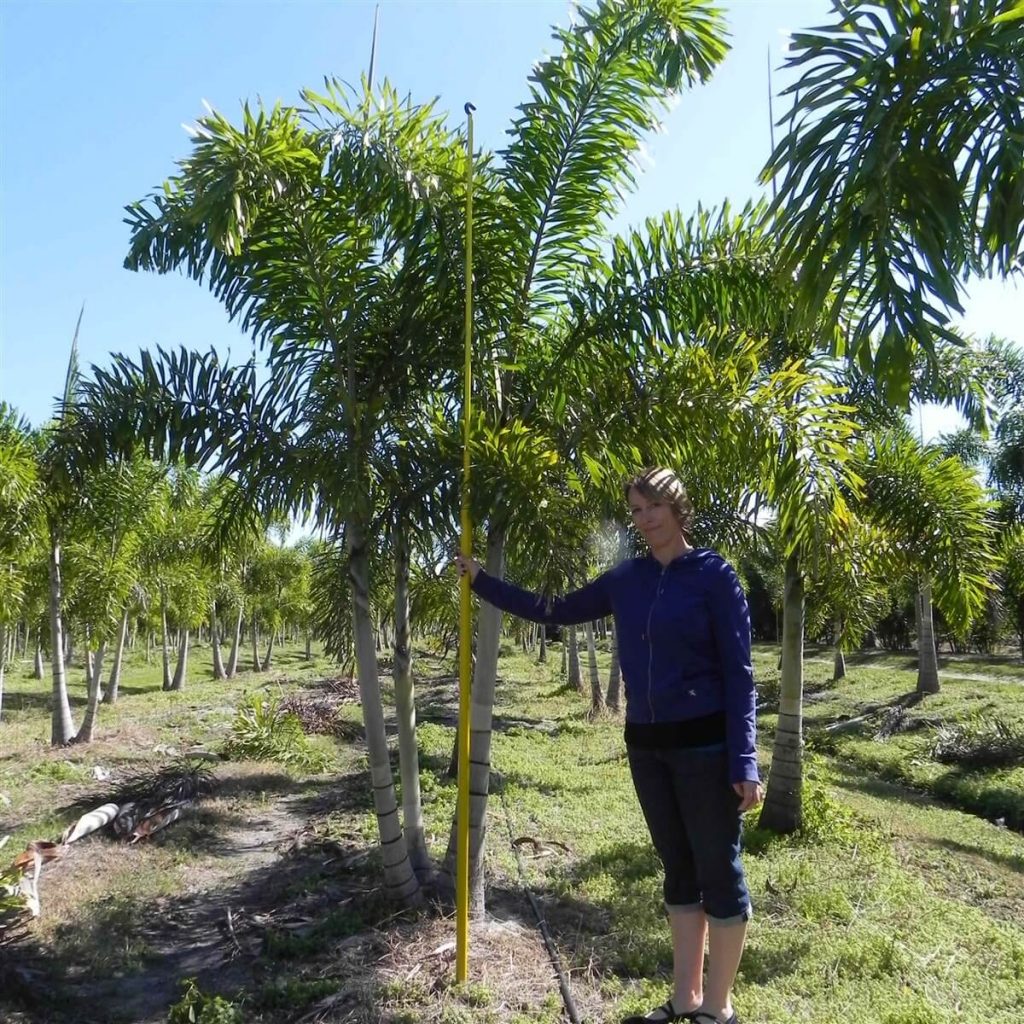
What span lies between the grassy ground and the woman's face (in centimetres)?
239

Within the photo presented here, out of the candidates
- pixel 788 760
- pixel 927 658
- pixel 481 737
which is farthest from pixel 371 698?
pixel 927 658

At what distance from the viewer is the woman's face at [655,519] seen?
125 inches

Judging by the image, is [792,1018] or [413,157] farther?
[413,157]

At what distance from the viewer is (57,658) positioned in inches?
506

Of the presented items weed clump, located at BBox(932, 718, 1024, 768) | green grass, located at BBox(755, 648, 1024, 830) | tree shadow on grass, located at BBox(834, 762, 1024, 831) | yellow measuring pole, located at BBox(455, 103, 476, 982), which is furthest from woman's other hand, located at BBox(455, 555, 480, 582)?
weed clump, located at BBox(932, 718, 1024, 768)

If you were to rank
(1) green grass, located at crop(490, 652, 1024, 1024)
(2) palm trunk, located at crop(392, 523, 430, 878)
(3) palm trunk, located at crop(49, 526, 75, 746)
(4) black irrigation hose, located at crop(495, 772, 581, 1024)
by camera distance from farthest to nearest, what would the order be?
(3) palm trunk, located at crop(49, 526, 75, 746) < (2) palm trunk, located at crop(392, 523, 430, 878) < (1) green grass, located at crop(490, 652, 1024, 1024) < (4) black irrigation hose, located at crop(495, 772, 581, 1024)

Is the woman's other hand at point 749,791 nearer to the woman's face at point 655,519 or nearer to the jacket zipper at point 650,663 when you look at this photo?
the jacket zipper at point 650,663

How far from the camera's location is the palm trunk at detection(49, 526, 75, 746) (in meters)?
12.7

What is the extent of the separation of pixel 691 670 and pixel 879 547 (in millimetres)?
5002

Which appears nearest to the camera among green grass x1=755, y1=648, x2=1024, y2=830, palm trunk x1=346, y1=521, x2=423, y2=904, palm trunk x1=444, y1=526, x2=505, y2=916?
palm trunk x1=444, y1=526, x2=505, y2=916

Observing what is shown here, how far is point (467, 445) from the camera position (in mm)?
4320

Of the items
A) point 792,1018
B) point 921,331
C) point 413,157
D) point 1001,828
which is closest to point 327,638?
point 413,157

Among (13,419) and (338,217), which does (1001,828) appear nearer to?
(338,217)

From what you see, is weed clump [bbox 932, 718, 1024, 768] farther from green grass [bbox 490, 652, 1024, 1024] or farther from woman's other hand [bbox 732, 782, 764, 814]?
woman's other hand [bbox 732, 782, 764, 814]
